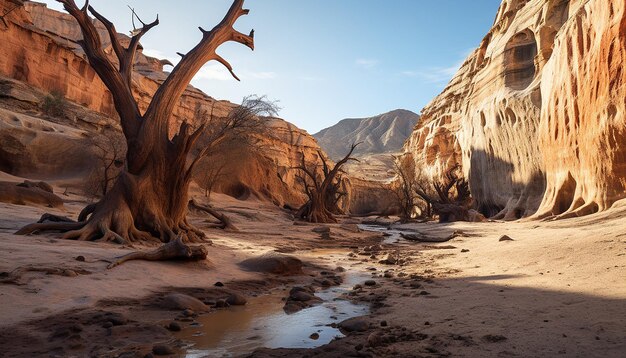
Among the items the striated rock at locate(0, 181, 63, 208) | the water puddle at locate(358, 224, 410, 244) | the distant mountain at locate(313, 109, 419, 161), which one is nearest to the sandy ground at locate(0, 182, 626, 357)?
the striated rock at locate(0, 181, 63, 208)

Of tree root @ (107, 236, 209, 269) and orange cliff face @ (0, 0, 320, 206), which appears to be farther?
orange cliff face @ (0, 0, 320, 206)

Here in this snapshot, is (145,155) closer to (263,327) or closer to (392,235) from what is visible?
(263,327)

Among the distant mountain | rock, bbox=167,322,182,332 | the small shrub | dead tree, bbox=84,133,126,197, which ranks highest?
the distant mountain

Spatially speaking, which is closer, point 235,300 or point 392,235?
point 235,300

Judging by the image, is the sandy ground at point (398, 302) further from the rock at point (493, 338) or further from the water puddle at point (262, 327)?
the water puddle at point (262, 327)

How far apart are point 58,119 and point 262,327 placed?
23611mm

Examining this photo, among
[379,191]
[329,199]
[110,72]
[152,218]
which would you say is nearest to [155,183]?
[152,218]

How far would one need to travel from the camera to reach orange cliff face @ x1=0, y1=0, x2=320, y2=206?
16.8m

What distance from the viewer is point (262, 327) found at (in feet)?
9.33

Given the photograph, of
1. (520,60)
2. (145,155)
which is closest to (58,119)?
(145,155)

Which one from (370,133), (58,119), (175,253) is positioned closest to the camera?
(175,253)

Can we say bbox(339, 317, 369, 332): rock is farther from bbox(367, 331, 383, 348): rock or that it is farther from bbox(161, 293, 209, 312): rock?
bbox(161, 293, 209, 312): rock

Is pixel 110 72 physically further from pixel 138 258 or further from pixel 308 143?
pixel 308 143

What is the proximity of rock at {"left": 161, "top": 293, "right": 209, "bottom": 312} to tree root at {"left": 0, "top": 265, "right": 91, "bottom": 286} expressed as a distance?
884mm
